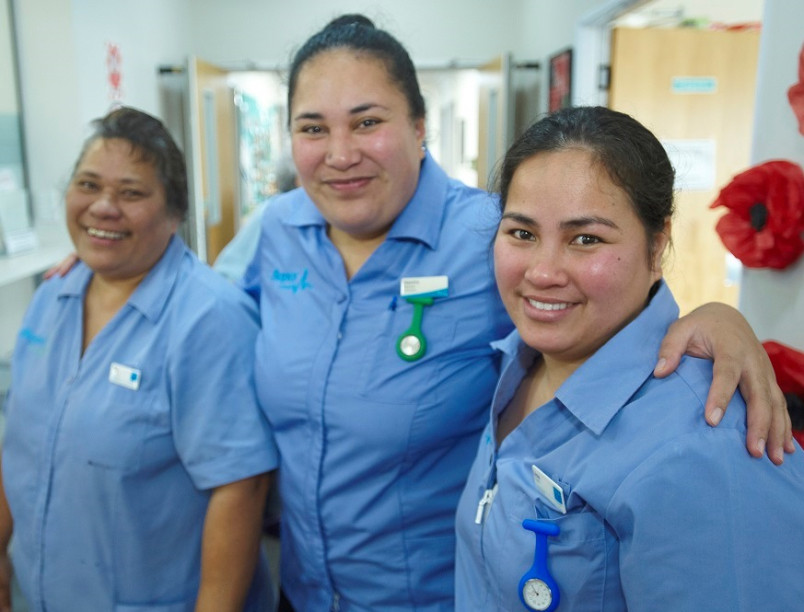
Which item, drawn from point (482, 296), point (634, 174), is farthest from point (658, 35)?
point (634, 174)

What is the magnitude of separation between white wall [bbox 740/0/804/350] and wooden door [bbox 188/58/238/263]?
3.56 meters

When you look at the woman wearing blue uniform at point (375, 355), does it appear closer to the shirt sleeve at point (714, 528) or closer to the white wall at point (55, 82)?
the shirt sleeve at point (714, 528)

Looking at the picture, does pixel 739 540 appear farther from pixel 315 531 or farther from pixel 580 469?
pixel 315 531

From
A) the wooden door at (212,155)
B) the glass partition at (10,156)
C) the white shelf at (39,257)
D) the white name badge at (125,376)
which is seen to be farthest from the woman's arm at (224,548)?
the wooden door at (212,155)

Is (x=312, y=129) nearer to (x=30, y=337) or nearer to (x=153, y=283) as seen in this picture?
(x=153, y=283)

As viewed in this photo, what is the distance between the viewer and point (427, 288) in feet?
4.06

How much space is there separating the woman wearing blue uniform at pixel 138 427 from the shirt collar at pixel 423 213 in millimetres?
249

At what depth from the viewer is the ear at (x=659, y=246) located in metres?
0.89

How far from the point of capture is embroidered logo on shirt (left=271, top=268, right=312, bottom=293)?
1349 mm

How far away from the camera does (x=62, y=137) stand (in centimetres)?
327

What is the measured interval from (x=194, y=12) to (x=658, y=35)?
11.2 feet

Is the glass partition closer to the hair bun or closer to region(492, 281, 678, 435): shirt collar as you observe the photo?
the hair bun

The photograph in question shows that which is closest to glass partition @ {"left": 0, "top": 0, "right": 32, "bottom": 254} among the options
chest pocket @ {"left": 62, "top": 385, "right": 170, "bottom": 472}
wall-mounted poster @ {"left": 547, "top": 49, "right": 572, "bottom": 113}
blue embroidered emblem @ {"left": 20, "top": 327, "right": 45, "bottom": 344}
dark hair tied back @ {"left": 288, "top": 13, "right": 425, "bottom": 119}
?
blue embroidered emblem @ {"left": 20, "top": 327, "right": 45, "bottom": 344}

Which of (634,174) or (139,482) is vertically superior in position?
(634,174)
